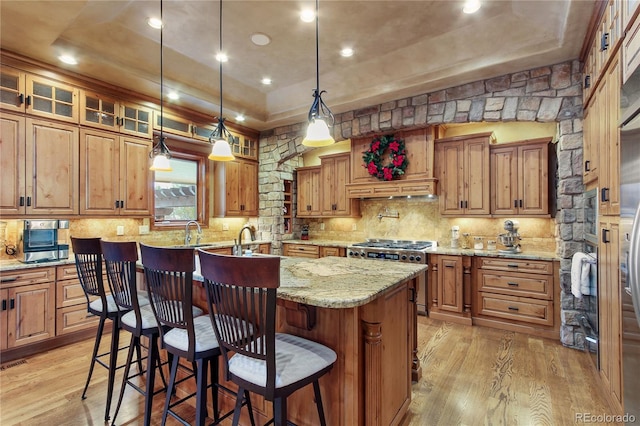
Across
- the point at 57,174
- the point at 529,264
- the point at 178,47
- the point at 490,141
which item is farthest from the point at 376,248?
the point at 57,174

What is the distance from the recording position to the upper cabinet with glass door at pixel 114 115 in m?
3.57

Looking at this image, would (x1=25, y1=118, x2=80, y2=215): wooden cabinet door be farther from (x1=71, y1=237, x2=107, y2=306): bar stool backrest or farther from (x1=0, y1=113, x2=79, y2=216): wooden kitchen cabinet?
(x1=71, y1=237, x2=107, y2=306): bar stool backrest

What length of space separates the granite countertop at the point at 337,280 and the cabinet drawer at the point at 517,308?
225 centimetres

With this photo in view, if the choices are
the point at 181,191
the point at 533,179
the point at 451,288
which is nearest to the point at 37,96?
the point at 181,191

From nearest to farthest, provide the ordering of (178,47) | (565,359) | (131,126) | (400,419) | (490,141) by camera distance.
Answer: (400,419)
(565,359)
(178,47)
(131,126)
(490,141)

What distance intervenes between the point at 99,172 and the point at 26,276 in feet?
4.29

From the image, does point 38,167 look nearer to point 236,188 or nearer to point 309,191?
point 236,188

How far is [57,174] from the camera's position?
3336 millimetres

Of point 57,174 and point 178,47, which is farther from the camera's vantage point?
point 178,47

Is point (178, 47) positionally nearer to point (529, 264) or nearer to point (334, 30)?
point (334, 30)

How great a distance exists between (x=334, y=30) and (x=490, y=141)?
2583 millimetres

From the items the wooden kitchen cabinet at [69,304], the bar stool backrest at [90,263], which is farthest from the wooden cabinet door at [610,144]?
the wooden kitchen cabinet at [69,304]

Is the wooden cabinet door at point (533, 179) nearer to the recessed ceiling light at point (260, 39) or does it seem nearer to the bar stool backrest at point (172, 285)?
the recessed ceiling light at point (260, 39)

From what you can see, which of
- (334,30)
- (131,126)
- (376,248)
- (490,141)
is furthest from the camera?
(376,248)
